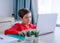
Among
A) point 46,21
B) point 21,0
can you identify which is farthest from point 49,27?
point 21,0

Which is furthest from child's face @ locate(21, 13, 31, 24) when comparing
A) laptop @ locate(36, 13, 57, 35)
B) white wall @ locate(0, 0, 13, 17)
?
white wall @ locate(0, 0, 13, 17)

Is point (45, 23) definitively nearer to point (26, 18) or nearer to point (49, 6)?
point (26, 18)

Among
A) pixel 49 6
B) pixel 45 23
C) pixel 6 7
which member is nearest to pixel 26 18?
pixel 45 23

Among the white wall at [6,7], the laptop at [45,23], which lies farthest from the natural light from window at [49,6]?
the laptop at [45,23]

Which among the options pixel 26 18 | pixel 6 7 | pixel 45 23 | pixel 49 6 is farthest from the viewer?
pixel 6 7

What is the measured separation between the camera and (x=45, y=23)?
1679 millimetres

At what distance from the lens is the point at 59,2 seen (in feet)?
10.4

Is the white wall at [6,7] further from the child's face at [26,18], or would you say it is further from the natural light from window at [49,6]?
the child's face at [26,18]

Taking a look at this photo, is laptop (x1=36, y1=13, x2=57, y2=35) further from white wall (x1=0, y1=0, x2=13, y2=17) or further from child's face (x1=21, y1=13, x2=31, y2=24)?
white wall (x1=0, y1=0, x2=13, y2=17)

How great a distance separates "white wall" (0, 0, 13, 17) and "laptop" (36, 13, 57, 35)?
6.68 ft

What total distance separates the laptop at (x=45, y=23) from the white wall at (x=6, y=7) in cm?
203

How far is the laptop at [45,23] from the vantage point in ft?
5.26

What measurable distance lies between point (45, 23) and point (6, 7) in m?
2.18

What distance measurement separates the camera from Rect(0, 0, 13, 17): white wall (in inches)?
141
